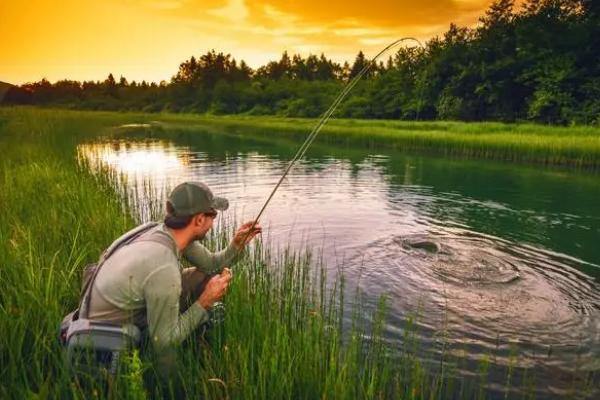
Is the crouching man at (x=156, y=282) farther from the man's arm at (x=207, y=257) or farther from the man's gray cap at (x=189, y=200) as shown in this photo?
the man's arm at (x=207, y=257)

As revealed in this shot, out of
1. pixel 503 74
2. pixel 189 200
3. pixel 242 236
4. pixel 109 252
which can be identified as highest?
pixel 503 74

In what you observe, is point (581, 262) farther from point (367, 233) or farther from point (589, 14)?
point (589, 14)

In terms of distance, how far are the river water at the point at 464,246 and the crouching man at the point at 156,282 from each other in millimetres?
2154

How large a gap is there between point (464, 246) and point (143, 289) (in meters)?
7.84

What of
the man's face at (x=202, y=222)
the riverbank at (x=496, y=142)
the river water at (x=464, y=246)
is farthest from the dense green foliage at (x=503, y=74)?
the man's face at (x=202, y=222)

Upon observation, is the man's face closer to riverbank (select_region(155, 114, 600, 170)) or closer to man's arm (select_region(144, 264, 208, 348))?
man's arm (select_region(144, 264, 208, 348))

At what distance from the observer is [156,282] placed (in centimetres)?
272

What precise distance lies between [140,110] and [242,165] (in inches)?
4118

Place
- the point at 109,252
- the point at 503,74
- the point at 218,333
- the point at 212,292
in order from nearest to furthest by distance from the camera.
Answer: the point at 109,252 → the point at 212,292 → the point at 218,333 → the point at 503,74

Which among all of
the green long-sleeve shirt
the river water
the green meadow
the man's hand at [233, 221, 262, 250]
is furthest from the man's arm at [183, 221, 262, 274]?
the river water

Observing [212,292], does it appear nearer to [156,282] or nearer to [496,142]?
[156,282]

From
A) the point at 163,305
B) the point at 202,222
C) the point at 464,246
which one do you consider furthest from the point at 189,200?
the point at 464,246

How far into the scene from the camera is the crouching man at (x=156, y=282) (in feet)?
8.95

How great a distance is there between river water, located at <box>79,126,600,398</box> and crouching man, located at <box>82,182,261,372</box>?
215cm
